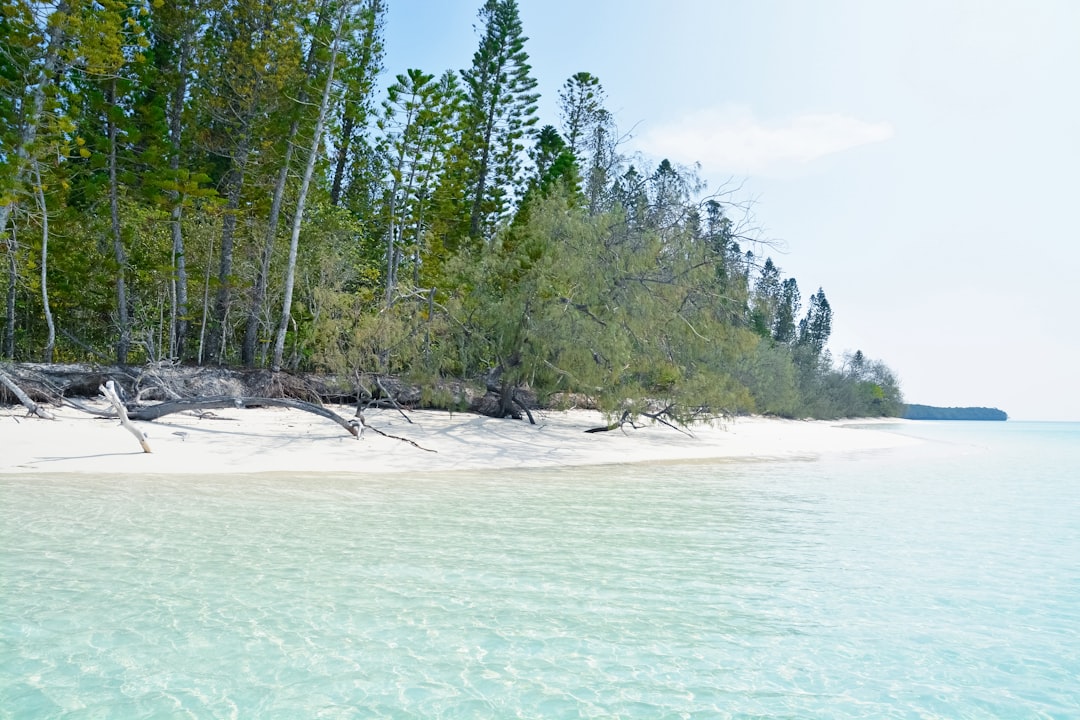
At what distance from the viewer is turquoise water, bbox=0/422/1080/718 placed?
2.34 meters

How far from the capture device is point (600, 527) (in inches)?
207

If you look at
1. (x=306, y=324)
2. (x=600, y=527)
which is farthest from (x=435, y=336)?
(x=600, y=527)

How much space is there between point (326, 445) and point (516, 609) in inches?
277

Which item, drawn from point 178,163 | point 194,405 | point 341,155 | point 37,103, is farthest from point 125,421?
point 341,155

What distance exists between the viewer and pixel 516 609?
322 centimetres

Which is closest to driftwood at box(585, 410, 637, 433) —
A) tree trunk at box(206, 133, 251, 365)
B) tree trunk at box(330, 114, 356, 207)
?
tree trunk at box(206, 133, 251, 365)

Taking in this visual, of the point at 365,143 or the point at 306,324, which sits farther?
the point at 365,143

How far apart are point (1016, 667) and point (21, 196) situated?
668 inches

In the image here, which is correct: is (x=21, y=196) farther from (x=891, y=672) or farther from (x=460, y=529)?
(x=891, y=672)

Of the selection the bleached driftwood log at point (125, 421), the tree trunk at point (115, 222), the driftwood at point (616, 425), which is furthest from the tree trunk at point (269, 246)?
the driftwood at point (616, 425)

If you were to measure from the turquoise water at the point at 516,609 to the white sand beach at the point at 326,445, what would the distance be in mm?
1779

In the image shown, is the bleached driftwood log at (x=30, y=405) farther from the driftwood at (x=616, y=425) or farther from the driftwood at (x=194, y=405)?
the driftwood at (x=616, y=425)

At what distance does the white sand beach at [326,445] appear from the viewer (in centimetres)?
798

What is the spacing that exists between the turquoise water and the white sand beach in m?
1.78
